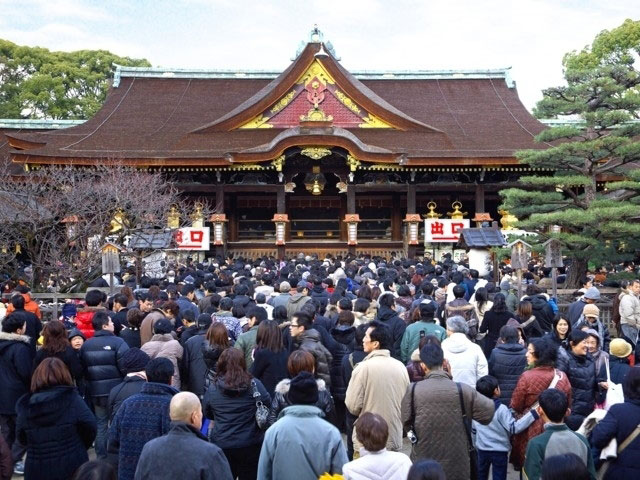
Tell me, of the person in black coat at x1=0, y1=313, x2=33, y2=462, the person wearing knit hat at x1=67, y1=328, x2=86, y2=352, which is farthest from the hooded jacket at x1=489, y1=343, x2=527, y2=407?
the person in black coat at x1=0, y1=313, x2=33, y2=462

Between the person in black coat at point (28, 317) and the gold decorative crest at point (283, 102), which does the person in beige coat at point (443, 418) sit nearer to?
the person in black coat at point (28, 317)

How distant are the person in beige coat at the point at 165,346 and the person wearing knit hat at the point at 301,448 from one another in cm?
236

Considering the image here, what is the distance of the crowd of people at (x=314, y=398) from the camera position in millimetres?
3984

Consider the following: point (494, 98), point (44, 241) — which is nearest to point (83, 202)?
point (44, 241)

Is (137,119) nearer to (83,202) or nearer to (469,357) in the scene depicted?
(83,202)

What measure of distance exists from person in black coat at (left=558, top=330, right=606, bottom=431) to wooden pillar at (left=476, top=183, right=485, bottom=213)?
16381mm

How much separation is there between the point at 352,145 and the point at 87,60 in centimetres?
2906

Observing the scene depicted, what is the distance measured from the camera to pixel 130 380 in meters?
5.18

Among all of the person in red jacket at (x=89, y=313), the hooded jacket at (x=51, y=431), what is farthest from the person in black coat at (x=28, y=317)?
the hooded jacket at (x=51, y=431)

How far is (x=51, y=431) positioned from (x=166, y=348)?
5.49 ft

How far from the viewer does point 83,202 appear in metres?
14.9

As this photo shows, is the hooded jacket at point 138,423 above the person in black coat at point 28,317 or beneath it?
beneath

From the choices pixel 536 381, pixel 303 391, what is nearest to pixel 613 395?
pixel 536 381

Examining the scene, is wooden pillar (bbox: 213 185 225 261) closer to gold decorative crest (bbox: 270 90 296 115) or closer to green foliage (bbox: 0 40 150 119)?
gold decorative crest (bbox: 270 90 296 115)
